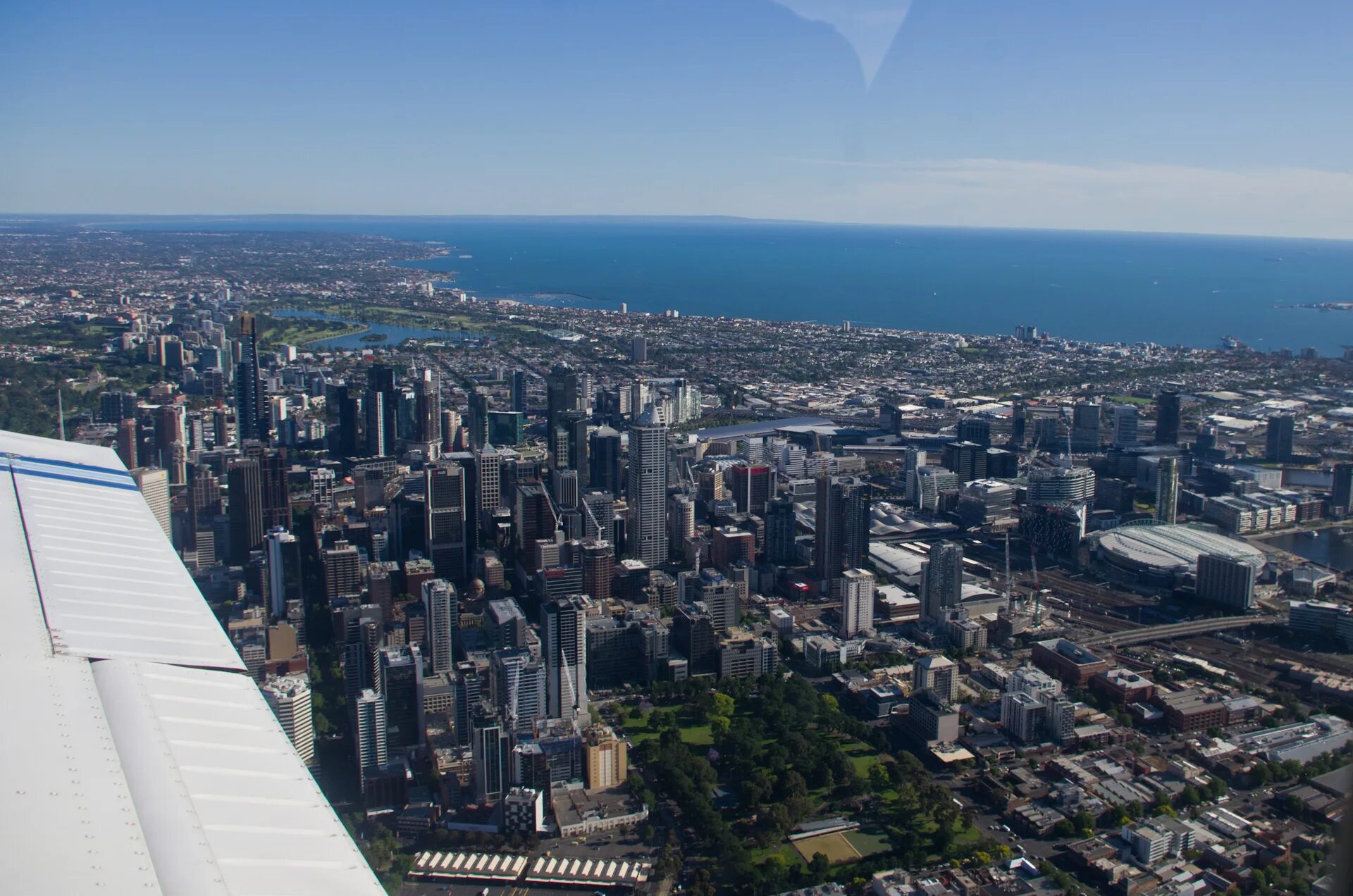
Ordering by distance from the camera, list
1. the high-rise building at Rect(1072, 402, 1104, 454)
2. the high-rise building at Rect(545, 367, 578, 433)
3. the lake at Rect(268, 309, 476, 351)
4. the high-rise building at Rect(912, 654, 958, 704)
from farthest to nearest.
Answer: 1. the lake at Rect(268, 309, 476, 351)
2. the high-rise building at Rect(1072, 402, 1104, 454)
3. the high-rise building at Rect(545, 367, 578, 433)
4. the high-rise building at Rect(912, 654, 958, 704)

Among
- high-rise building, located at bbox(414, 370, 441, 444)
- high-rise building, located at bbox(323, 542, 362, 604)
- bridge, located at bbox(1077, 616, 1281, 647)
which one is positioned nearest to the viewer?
bridge, located at bbox(1077, 616, 1281, 647)

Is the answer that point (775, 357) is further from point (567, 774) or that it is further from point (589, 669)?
point (567, 774)

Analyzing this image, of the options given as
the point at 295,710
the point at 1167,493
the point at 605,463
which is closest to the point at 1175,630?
the point at 1167,493

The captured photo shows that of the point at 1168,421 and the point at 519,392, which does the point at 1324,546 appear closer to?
the point at 1168,421

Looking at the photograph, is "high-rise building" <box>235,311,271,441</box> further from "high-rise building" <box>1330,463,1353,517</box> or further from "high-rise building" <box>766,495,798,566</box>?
"high-rise building" <box>1330,463,1353,517</box>

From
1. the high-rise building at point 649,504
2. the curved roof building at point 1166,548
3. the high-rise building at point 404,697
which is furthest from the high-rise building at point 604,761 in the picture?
the curved roof building at point 1166,548

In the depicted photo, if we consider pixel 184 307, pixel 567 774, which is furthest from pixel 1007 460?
pixel 184 307

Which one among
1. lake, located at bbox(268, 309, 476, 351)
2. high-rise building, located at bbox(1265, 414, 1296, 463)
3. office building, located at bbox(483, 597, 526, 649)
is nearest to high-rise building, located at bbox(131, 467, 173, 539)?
office building, located at bbox(483, 597, 526, 649)
